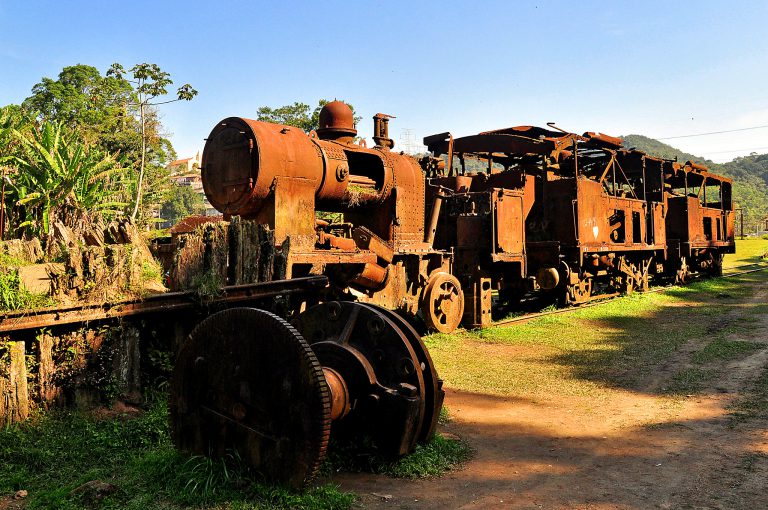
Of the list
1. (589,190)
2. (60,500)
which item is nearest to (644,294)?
(589,190)

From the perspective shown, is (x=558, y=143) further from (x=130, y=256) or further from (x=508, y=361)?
(x=130, y=256)

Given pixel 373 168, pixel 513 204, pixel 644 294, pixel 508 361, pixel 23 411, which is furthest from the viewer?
pixel 644 294

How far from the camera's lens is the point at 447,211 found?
12.9 metres

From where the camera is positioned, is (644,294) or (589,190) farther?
(644,294)

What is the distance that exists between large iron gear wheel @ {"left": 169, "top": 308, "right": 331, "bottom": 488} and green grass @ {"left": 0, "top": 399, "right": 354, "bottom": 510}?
12 centimetres

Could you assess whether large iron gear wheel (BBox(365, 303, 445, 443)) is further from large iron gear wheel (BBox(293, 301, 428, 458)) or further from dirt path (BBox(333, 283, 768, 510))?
dirt path (BBox(333, 283, 768, 510))

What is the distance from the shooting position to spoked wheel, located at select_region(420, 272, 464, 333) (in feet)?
34.4

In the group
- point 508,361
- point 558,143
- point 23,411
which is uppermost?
point 558,143

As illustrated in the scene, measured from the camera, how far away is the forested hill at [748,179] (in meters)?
82.1

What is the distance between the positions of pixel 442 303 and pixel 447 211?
284 cm

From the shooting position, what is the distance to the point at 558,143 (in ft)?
45.3

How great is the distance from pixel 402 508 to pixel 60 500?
2.02m

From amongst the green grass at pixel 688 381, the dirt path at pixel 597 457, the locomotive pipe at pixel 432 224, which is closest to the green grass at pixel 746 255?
the locomotive pipe at pixel 432 224

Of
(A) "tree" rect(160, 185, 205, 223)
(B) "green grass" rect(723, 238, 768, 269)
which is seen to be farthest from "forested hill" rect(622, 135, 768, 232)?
(A) "tree" rect(160, 185, 205, 223)
